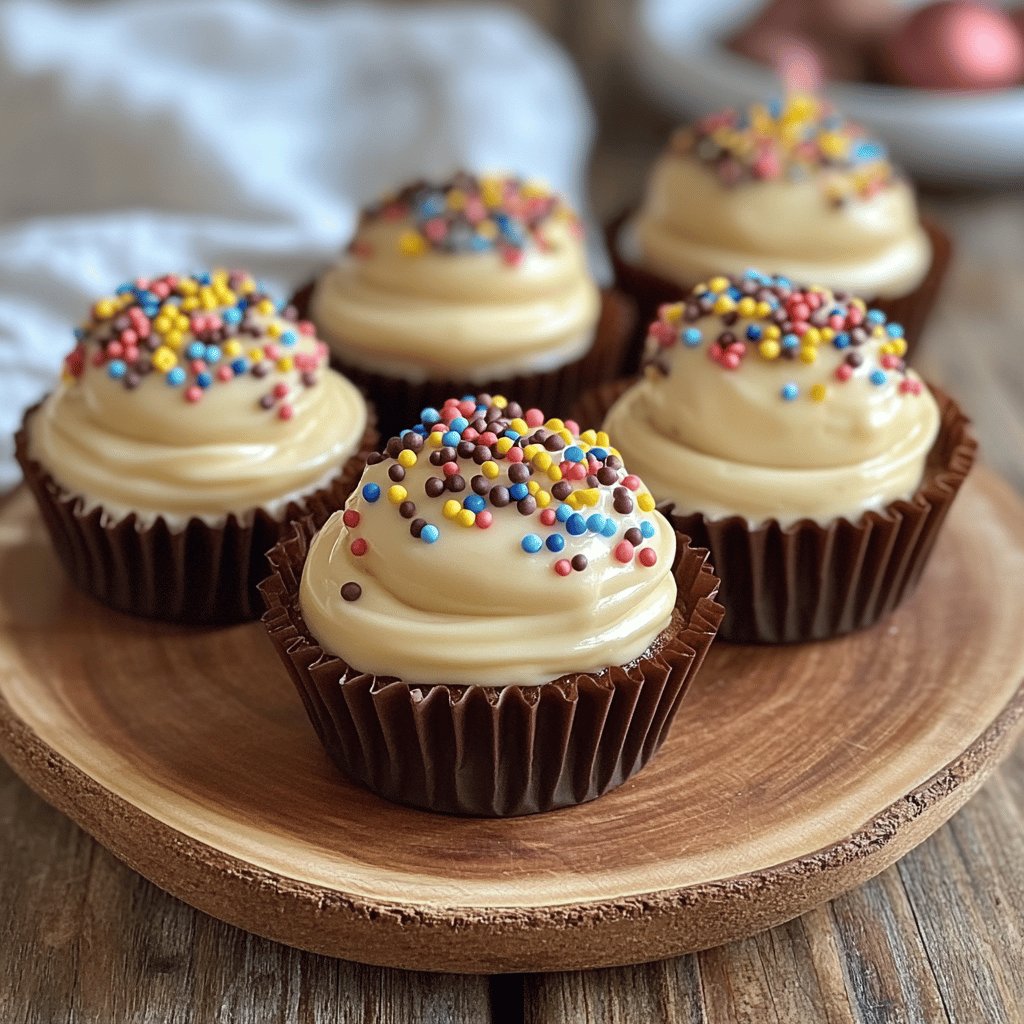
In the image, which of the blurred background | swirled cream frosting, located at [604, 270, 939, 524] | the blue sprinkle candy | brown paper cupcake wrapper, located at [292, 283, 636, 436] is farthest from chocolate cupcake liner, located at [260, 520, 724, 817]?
the blurred background

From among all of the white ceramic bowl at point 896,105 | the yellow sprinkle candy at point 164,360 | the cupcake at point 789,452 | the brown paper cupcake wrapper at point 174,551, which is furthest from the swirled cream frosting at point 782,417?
the white ceramic bowl at point 896,105

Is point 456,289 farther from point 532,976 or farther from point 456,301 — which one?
point 532,976

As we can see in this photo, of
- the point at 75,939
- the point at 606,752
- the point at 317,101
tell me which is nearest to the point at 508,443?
the point at 606,752

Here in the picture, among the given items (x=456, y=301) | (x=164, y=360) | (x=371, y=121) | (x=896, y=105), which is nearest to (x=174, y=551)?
(x=164, y=360)

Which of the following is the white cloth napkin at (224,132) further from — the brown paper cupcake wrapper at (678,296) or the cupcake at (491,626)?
the cupcake at (491,626)

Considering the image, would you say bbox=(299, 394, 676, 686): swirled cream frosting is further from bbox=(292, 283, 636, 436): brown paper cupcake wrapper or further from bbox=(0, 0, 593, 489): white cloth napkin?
bbox=(0, 0, 593, 489): white cloth napkin

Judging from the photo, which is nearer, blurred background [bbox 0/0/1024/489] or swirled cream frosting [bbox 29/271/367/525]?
swirled cream frosting [bbox 29/271/367/525]
